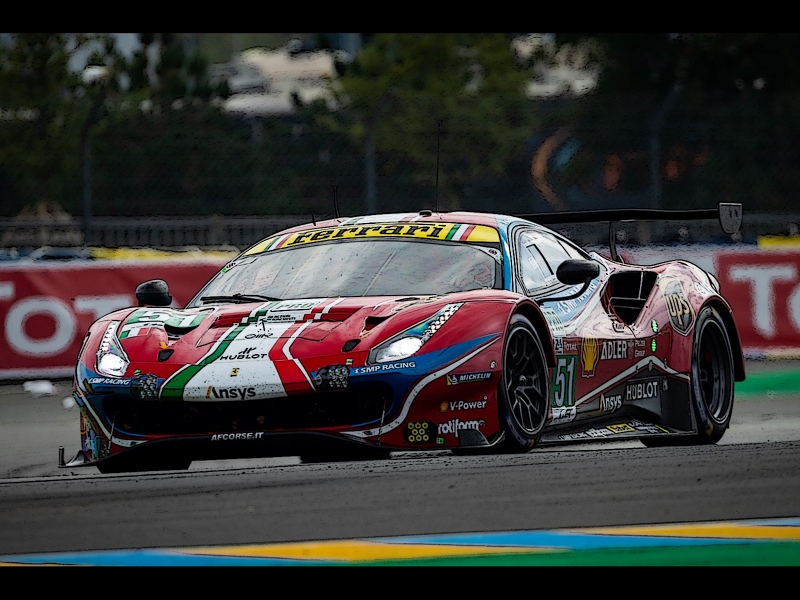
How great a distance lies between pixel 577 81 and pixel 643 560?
1355 centimetres

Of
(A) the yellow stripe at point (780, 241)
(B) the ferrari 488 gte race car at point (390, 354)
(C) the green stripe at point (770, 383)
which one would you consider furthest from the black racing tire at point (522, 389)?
(A) the yellow stripe at point (780, 241)

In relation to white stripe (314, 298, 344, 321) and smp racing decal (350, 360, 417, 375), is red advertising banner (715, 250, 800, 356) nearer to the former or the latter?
white stripe (314, 298, 344, 321)

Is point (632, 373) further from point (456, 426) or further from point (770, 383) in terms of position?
point (770, 383)

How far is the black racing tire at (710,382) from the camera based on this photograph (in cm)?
736

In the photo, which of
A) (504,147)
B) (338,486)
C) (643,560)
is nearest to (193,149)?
(504,147)

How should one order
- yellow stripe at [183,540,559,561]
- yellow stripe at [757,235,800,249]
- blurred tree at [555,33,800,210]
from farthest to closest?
blurred tree at [555,33,800,210] → yellow stripe at [757,235,800,249] → yellow stripe at [183,540,559,561]

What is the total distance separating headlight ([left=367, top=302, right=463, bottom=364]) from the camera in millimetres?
5438

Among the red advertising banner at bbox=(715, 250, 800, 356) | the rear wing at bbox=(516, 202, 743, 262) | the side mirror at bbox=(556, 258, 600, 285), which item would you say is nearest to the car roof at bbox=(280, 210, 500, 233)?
the side mirror at bbox=(556, 258, 600, 285)

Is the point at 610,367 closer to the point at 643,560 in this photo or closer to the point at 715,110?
the point at 643,560

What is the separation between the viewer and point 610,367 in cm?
678

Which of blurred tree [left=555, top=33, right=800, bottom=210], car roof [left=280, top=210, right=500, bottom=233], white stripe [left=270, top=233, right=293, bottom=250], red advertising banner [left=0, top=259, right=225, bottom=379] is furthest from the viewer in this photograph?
blurred tree [left=555, top=33, right=800, bottom=210]

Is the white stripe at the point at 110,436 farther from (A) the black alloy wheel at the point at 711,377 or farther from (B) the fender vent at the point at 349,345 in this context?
(A) the black alloy wheel at the point at 711,377

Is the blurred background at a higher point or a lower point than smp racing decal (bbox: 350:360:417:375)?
higher

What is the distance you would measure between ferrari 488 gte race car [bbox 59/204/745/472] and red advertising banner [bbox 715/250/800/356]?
228 inches
